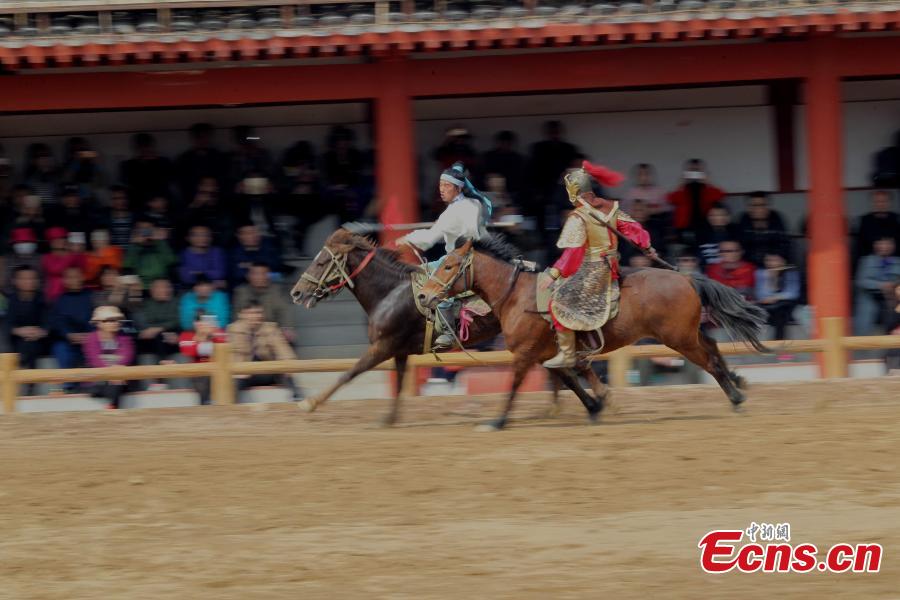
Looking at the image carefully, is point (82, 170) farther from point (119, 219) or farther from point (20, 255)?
point (20, 255)

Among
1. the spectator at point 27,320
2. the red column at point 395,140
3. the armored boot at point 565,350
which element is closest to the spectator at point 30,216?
the spectator at point 27,320

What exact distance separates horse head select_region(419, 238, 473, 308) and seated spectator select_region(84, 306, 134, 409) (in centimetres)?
377

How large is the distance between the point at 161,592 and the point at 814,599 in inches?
129

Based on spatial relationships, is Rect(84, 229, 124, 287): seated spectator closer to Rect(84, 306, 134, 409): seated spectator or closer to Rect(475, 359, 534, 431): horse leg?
Rect(84, 306, 134, 409): seated spectator

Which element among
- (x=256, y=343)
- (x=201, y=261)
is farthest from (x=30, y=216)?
(x=256, y=343)

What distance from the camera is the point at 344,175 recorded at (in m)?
15.6

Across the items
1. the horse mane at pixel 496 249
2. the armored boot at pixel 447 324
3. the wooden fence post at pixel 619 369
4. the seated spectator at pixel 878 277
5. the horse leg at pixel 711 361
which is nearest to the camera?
the horse leg at pixel 711 361

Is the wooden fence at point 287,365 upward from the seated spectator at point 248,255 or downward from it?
downward

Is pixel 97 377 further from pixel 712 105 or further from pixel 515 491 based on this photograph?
pixel 712 105

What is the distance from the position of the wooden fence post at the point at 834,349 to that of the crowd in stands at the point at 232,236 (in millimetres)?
832

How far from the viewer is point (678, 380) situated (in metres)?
14.2

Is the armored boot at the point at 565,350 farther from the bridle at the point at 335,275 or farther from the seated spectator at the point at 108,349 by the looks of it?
the seated spectator at the point at 108,349

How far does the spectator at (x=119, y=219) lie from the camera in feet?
49.2

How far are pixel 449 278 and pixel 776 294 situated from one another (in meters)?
4.58
